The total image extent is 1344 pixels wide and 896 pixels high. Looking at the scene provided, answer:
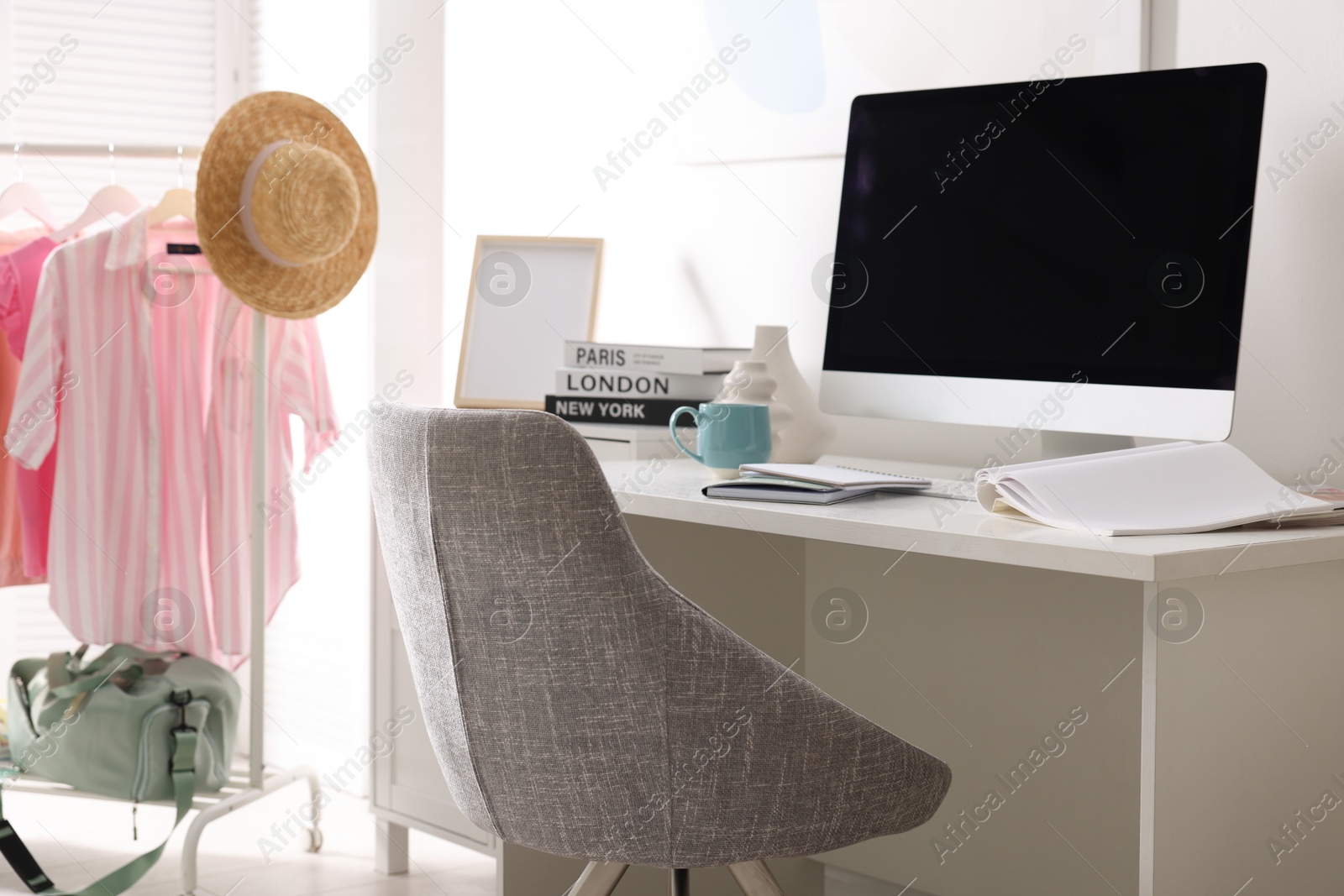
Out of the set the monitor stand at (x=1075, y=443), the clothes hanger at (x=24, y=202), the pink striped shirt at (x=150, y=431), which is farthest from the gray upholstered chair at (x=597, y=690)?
the clothes hanger at (x=24, y=202)

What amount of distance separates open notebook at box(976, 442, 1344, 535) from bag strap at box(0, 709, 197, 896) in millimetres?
1586

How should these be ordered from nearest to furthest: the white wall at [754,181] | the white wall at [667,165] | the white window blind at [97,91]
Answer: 1. the white wall at [754,181]
2. the white wall at [667,165]
3. the white window blind at [97,91]

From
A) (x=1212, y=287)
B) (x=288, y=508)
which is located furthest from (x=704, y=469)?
(x=288, y=508)

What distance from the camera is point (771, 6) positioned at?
87.0 inches

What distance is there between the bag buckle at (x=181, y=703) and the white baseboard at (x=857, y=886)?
3.79 ft

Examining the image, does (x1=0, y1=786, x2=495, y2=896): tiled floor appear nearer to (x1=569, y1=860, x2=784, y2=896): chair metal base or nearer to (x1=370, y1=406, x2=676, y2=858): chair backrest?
(x1=569, y1=860, x2=784, y2=896): chair metal base

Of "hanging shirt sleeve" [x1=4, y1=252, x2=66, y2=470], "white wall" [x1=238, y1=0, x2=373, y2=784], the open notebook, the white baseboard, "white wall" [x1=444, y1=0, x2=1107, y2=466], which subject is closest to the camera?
the open notebook

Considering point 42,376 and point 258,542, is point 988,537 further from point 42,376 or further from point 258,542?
point 42,376

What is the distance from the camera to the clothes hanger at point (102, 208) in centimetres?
252

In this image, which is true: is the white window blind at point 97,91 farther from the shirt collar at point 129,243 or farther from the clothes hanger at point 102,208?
the shirt collar at point 129,243

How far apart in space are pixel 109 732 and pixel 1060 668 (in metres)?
1.62

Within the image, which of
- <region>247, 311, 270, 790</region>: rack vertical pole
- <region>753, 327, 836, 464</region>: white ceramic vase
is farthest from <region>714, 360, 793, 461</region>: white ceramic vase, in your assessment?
<region>247, 311, 270, 790</region>: rack vertical pole

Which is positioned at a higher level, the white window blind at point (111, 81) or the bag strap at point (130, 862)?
the white window blind at point (111, 81)

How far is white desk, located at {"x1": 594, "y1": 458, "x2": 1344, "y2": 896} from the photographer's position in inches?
46.3
